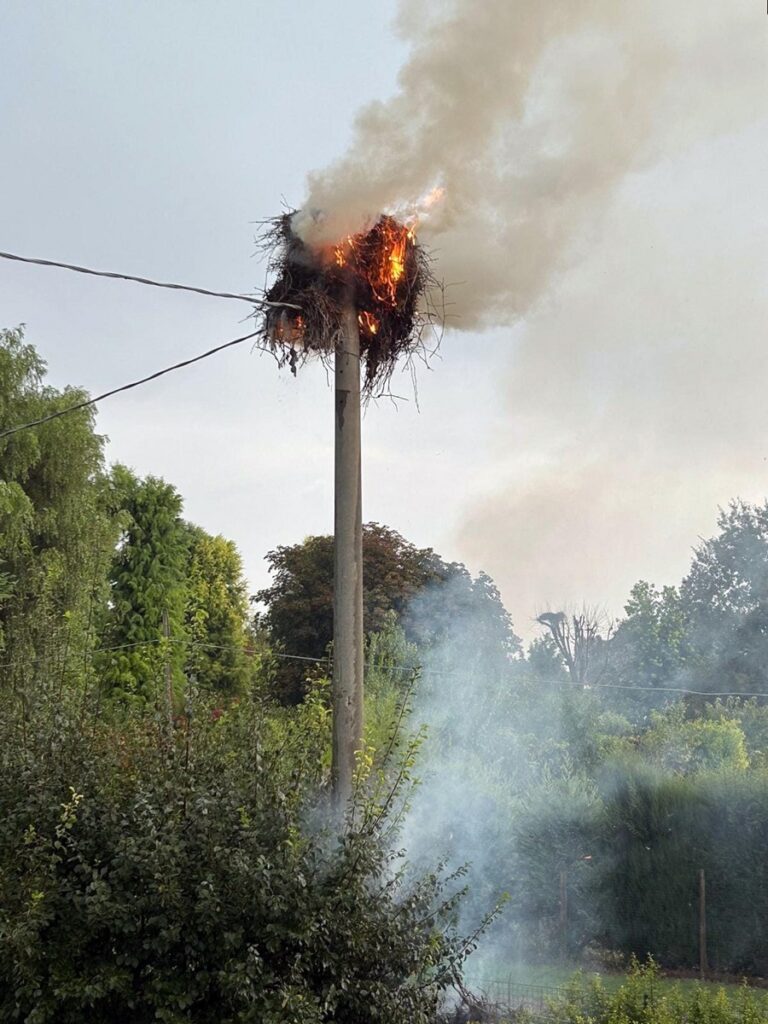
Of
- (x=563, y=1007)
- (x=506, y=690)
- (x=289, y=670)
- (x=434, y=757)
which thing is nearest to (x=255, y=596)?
(x=289, y=670)

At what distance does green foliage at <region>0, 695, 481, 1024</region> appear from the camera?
543 cm

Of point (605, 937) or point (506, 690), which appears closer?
point (605, 937)

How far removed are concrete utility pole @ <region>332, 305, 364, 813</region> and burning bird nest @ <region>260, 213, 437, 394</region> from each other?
157 mm

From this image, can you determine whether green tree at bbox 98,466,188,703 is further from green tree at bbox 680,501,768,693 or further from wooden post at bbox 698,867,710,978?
wooden post at bbox 698,867,710,978

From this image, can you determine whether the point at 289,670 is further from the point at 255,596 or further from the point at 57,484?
the point at 57,484

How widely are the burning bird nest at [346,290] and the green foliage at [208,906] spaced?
9.29 ft

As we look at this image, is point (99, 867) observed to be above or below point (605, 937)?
above

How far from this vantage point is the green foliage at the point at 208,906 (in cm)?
543

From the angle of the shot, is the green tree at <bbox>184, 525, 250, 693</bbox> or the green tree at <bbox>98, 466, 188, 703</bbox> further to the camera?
the green tree at <bbox>184, 525, 250, 693</bbox>

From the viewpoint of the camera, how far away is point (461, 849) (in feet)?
42.0

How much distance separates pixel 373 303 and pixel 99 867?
4.10m

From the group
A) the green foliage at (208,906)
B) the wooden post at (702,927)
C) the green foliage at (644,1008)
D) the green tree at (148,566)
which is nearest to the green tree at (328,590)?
the green tree at (148,566)

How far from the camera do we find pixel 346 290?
25.0ft

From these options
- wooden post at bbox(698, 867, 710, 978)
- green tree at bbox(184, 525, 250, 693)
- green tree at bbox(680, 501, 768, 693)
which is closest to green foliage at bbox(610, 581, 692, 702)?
green tree at bbox(680, 501, 768, 693)
